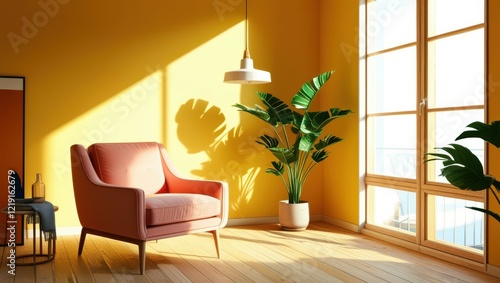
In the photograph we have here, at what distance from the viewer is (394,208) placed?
16.3ft

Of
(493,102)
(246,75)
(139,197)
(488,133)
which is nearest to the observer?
(488,133)

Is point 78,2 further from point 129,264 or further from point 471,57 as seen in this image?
point 471,57

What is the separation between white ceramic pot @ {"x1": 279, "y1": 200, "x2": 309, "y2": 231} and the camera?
5086 mm

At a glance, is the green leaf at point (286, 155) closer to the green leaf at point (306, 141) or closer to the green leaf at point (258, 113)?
the green leaf at point (306, 141)

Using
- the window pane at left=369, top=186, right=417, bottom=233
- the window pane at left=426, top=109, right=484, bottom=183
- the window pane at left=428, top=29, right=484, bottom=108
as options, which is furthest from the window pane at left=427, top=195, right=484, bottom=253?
the window pane at left=428, top=29, right=484, bottom=108

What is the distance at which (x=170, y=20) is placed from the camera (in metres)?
5.12

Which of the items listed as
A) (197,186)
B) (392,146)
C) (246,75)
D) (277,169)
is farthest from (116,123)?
(392,146)

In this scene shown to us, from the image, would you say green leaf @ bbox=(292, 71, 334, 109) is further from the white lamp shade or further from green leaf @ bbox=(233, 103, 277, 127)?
the white lamp shade

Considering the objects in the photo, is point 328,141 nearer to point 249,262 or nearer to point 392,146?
point 392,146

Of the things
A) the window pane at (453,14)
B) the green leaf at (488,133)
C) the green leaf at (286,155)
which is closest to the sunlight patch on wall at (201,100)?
the green leaf at (286,155)

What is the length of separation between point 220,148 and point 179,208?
1675mm

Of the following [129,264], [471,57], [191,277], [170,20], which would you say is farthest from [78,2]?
[471,57]

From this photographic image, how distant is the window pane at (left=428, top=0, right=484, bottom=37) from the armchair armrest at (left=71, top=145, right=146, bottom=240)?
2639 millimetres

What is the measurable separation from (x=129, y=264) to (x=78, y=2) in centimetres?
247
